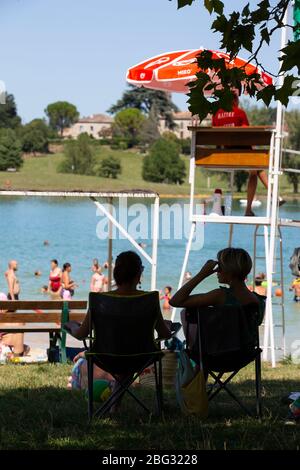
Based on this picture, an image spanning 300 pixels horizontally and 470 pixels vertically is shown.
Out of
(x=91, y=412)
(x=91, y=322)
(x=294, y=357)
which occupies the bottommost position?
(x=294, y=357)

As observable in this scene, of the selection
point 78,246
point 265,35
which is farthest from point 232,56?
point 78,246

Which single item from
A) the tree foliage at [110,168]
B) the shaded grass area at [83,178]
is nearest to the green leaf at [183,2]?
the shaded grass area at [83,178]

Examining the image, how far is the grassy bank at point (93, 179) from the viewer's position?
85500 mm

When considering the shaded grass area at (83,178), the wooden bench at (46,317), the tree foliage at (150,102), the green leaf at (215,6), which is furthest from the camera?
the tree foliage at (150,102)

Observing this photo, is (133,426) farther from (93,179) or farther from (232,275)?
(93,179)

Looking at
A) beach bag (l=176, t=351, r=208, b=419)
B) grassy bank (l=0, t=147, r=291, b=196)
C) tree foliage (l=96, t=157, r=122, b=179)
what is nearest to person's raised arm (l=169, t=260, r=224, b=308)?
beach bag (l=176, t=351, r=208, b=419)

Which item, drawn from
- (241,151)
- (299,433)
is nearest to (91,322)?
(299,433)

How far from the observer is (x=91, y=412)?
5602 mm

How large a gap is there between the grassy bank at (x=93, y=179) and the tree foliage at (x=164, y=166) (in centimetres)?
102

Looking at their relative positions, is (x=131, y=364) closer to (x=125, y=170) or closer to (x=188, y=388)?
(x=188, y=388)

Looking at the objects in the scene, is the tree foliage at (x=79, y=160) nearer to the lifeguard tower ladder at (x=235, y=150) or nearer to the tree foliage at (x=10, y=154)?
the tree foliage at (x=10, y=154)

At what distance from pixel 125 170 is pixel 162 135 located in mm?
28649

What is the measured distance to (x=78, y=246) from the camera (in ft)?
187
